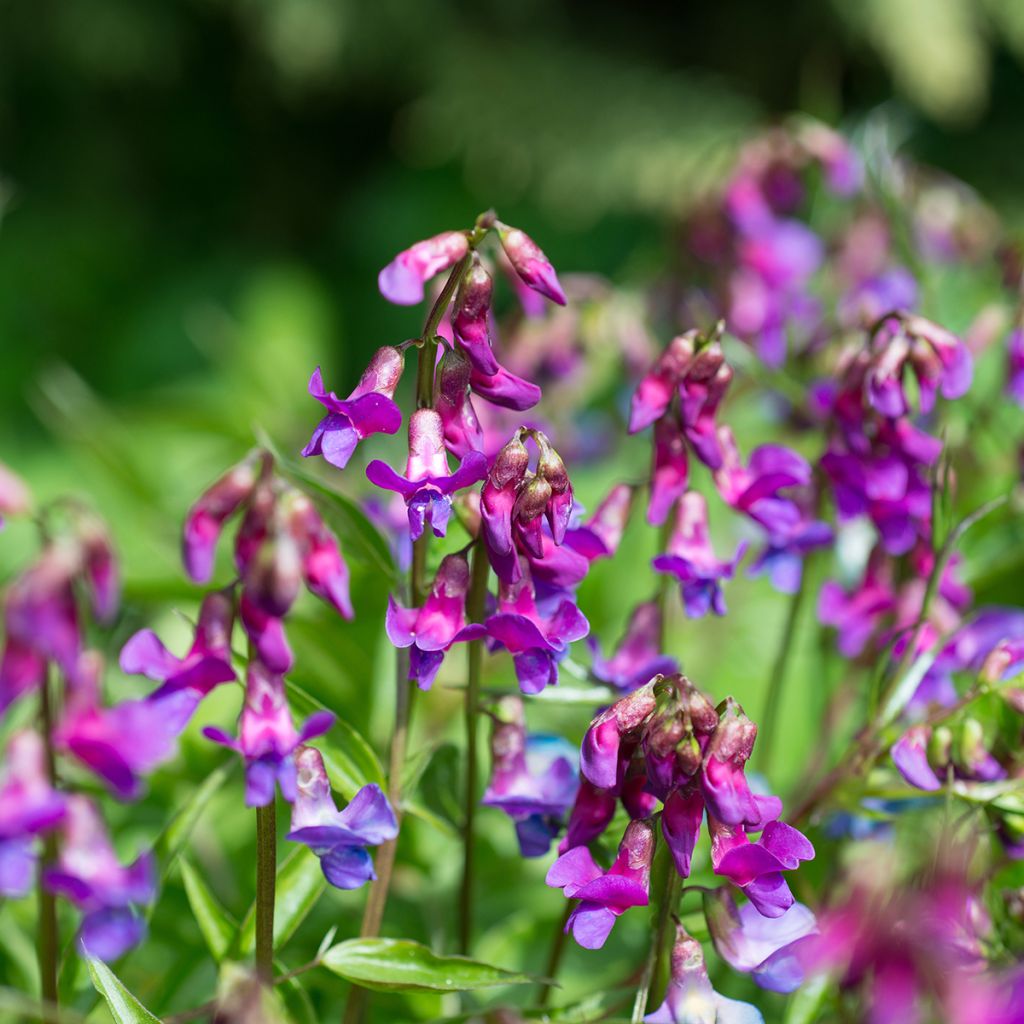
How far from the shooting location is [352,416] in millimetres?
902

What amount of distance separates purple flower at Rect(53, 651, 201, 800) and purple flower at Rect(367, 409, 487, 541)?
0.66ft

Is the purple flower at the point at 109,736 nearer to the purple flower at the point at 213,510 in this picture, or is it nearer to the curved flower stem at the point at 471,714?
the purple flower at the point at 213,510

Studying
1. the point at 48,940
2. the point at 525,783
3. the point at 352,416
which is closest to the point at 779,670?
the point at 525,783

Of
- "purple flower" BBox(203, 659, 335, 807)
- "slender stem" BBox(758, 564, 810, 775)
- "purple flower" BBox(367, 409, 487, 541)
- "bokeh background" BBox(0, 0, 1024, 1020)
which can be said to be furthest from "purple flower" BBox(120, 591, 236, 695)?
"bokeh background" BBox(0, 0, 1024, 1020)

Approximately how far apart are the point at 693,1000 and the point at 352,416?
0.44 metres

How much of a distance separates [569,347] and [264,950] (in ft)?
3.49

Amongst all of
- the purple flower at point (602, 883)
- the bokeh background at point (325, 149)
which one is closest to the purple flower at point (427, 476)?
the purple flower at point (602, 883)

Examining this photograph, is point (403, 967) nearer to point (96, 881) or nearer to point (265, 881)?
point (265, 881)

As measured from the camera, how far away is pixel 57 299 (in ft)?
13.6

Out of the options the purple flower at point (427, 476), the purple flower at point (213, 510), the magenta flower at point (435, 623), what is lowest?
the magenta flower at point (435, 623)

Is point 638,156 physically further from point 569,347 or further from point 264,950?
point 264,950

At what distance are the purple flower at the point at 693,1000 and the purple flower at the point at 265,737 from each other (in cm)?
27

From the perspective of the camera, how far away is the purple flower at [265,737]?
0.85 m

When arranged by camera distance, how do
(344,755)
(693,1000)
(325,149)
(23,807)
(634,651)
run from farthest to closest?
(325,149) → (634,651) → (344,755) → (693,1000) → (23,807)
